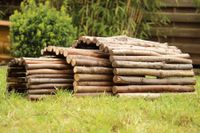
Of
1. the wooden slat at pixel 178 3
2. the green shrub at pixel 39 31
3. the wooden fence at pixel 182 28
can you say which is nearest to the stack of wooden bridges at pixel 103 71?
the green shrub at pixel 39 31

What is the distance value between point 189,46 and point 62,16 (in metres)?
3.31

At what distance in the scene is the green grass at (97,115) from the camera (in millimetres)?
4465

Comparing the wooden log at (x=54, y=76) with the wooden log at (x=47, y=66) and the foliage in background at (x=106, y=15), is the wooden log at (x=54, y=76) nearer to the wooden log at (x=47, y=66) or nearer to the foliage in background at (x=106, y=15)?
the wooden log at (x=47, y=66)


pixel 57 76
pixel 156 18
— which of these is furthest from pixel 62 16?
pixel 57 76

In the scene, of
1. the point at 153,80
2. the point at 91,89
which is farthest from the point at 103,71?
the point at 153,80

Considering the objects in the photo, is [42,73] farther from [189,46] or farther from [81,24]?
[189,46]

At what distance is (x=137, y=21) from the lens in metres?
11.1

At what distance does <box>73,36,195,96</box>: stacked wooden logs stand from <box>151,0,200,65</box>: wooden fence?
439 cm

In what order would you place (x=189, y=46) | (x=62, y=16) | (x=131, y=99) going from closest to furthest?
(x=131, y=99)
(x=62, y=16)
(x=189, y=46)

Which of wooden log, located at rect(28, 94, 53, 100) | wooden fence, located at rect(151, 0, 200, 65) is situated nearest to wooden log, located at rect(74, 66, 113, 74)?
wooden log, located at rect(28, 94, 53, 100)

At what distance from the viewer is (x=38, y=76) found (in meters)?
6.17

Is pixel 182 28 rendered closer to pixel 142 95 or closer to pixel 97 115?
pixel 142 95

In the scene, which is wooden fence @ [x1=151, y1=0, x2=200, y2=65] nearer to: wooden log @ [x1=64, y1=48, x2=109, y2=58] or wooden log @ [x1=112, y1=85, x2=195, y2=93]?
wooden log @ [x1=112, y1=85, x2=195, y2=93]

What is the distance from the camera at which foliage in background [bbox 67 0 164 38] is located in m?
10.5
